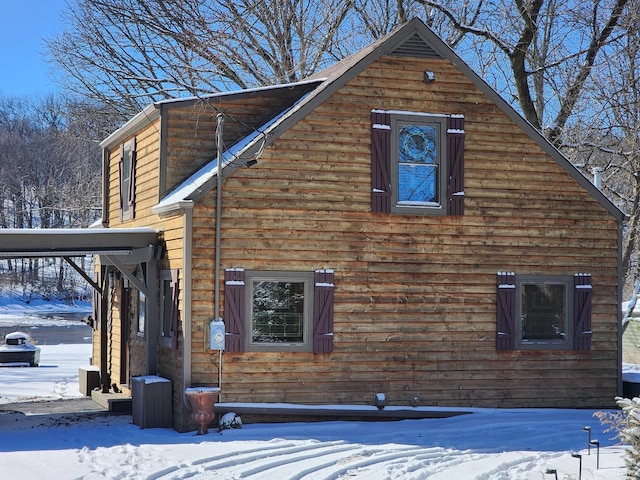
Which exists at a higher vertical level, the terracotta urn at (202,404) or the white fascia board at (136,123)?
the white fascia board at (136,123)

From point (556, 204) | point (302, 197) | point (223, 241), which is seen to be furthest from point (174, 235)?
point (556, 204)

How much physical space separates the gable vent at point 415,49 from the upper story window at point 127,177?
557cm

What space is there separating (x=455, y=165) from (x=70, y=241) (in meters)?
6.49

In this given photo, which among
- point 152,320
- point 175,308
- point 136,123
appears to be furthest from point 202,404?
point 136,123

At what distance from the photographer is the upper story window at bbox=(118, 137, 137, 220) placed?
1722cm

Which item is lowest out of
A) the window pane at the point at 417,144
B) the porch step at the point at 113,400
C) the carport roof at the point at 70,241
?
the porch step at the point at 113,400

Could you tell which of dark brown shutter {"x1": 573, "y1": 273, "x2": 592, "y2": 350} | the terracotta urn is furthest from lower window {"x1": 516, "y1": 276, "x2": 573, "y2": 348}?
the terracotta urn

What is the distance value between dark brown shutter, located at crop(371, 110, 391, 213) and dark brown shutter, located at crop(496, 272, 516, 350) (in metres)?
2.41

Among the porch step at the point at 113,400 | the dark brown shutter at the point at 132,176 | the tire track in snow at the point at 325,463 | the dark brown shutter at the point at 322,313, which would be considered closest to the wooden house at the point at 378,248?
the dark brown shutter at the point at 322,313

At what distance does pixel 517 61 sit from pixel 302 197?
1193 centimetres

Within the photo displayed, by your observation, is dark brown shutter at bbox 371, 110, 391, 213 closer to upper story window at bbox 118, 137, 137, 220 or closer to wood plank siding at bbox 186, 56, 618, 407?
wood plank siding at bbox 186, 56, 618, 407

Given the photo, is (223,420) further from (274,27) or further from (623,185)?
(623,185)

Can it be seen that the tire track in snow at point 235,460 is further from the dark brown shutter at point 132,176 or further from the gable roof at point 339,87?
the dark brown shutter at point 132,176

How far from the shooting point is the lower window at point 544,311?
15406 millimetres
